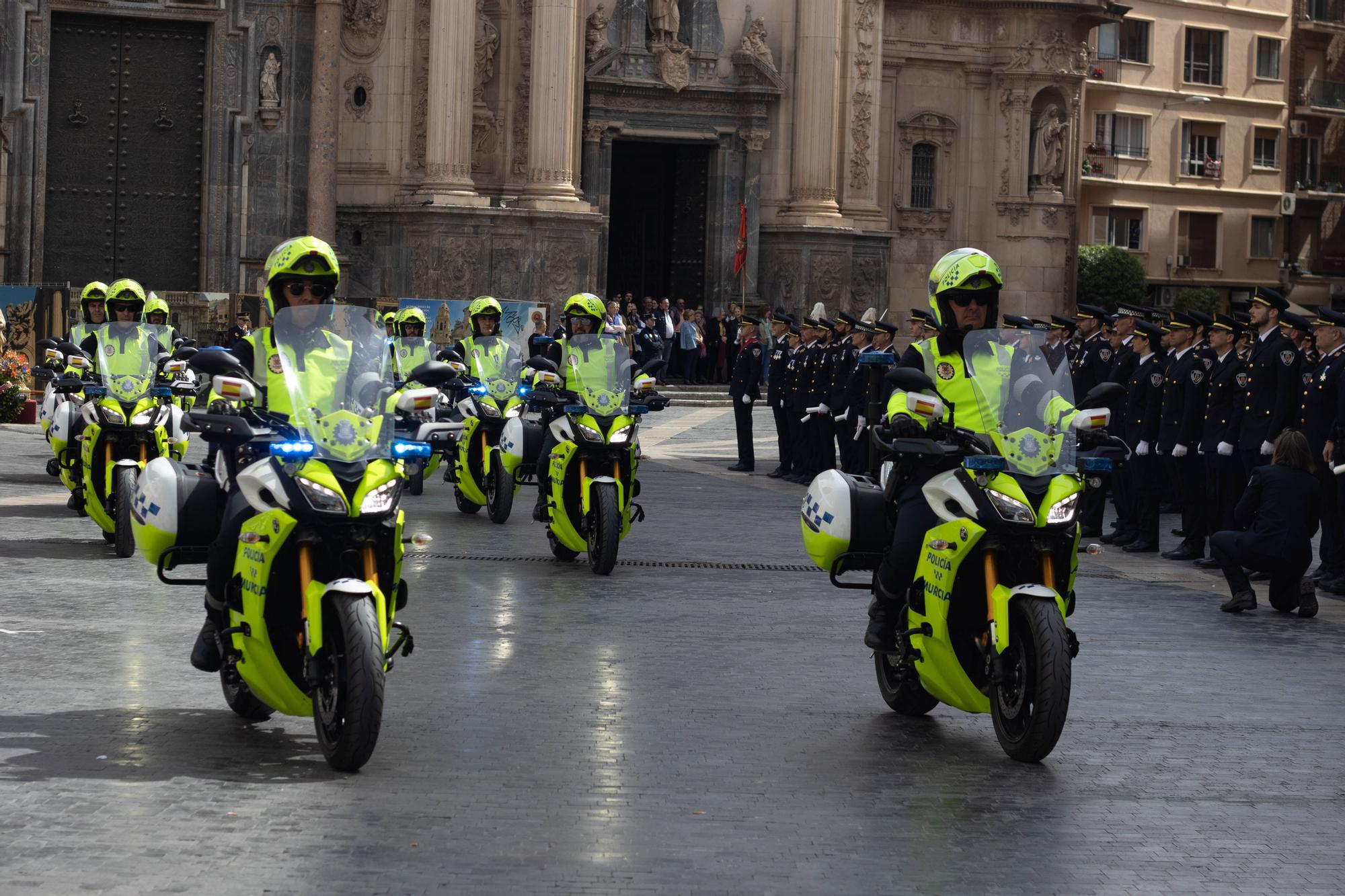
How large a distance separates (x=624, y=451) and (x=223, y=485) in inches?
234

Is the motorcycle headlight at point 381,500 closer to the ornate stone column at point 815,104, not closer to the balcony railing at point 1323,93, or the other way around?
the ornate stone column at point 815,104

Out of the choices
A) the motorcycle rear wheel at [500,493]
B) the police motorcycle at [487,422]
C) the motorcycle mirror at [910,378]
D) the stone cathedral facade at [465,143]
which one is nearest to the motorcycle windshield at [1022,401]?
the motorcycle mirror at [910,378]

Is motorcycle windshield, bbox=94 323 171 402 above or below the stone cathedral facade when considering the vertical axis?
below

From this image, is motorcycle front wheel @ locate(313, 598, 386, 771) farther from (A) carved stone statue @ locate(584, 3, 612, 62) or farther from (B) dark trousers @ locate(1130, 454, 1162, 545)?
(A) carved stone statue @ locate(584, 3, 612, 62)

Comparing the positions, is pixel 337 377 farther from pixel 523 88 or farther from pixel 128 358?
pixel 523 88

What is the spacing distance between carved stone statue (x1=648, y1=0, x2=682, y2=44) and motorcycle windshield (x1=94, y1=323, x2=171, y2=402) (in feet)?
85.2

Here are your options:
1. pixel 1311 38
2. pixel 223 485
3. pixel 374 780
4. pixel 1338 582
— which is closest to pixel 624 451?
pixel 1338 582

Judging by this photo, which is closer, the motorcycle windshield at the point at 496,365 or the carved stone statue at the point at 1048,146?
the motorcycle windshield at the point at 496,365

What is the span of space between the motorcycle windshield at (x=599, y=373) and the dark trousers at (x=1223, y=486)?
4.92 meters

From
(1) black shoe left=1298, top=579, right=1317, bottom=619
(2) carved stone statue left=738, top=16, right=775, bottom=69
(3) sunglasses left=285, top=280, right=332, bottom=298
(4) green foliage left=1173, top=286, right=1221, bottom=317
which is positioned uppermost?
(2) carved stone statue left=738, top=16, right=775, bottom=69

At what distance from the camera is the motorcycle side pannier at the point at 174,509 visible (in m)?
8.22

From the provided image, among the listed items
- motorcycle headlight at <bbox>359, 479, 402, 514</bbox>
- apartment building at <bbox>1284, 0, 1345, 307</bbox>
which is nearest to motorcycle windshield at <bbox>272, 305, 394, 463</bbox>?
motorcycle headlight at <bbox>359, 479, 402, 514</bbox>

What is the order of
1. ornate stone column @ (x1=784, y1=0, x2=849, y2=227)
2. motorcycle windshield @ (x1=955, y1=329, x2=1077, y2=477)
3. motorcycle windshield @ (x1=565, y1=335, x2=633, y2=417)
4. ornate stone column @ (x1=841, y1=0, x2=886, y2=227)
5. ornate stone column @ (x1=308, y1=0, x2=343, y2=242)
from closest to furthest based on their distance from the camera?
motorcycle windshield @ (x1=955, y1=329, x2=1077, y2=477)
motorcycle windshield @ (x1=565, y1=335, x2=633, y2=417)
ornate stone column @ (x1=308, y1=0, x2=343, y2=242)
ornate stone column @ (x1=784, y1=0, x2=849, y2=227)
ornate stone column @ (x1=841, y1=0, x2=886, y2=227)

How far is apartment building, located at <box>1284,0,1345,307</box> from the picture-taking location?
64.9 meters
